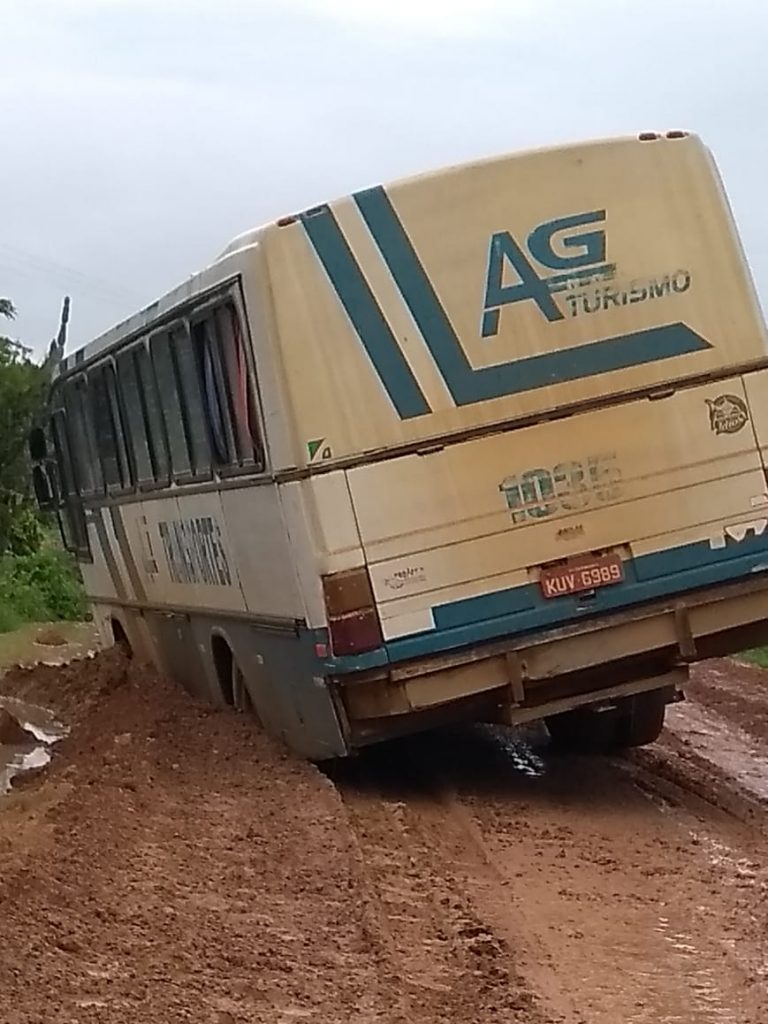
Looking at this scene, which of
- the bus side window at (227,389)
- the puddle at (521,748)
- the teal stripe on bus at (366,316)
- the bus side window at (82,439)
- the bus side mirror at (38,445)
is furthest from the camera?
the bus side mirror at (38,445)

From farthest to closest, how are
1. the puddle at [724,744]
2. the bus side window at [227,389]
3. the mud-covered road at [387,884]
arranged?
1. the puddle at [724,744]
2. the bus side window at [227,389]
3. the mud-covered road at [387,884]

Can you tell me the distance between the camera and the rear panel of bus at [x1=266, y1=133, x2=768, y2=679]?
1009 cm

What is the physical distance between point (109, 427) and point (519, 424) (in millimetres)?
6003

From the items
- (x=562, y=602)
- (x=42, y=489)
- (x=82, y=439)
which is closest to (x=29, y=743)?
(x=82, y=439)

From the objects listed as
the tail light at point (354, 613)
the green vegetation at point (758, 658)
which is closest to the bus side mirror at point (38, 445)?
the green vegetation at point (758, 658)

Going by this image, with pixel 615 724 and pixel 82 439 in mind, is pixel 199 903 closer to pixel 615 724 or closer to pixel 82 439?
pixel 615 724

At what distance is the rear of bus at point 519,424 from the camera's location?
1006cm

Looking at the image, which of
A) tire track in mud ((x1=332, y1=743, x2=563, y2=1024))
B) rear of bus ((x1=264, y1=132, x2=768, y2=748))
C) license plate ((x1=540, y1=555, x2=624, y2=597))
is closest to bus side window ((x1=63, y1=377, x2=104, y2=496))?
tire track in mud ((x1=332, y1=743, x2=563, y2=1024))

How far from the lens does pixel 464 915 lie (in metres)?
7.94

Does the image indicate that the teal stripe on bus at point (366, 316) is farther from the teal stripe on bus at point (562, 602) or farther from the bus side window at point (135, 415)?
the bus side window at point (135, 415)

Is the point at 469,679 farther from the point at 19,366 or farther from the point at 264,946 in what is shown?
the point at 19,366

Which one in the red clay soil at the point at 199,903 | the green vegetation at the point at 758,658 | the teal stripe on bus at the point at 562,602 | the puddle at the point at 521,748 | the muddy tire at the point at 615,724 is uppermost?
the teal stripe on bus at the point at 562,602

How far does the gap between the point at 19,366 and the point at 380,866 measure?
29.0 m

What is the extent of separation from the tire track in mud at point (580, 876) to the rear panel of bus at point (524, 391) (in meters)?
1.06
